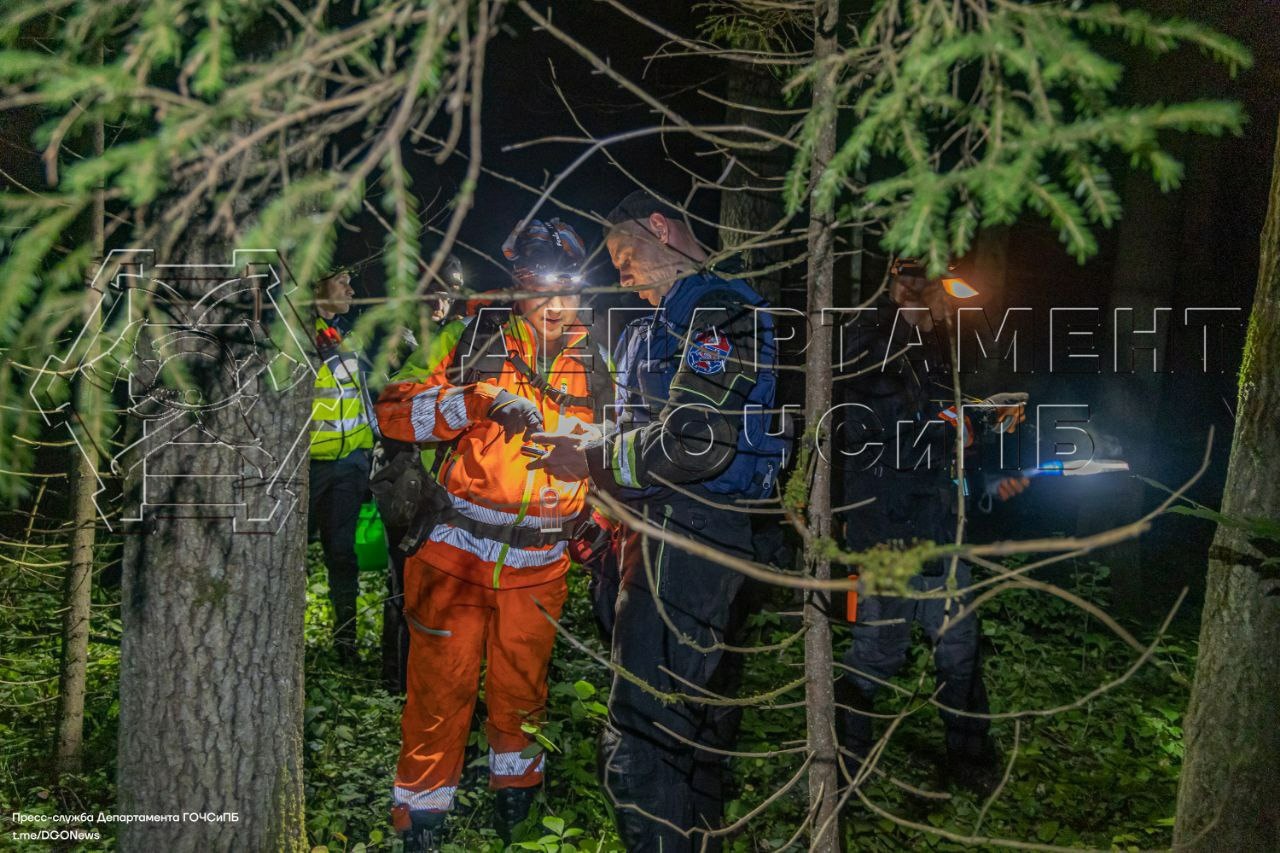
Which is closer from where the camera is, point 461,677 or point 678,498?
point 678,498

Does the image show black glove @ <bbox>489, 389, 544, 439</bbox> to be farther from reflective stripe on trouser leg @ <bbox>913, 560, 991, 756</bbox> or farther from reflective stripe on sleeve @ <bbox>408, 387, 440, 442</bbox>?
reflective stripe on trouser leg @ <bbox>913, 560, 991, 756</bbox>

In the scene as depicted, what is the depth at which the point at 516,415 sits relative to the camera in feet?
11.3

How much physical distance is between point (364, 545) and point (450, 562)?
2.60 meters

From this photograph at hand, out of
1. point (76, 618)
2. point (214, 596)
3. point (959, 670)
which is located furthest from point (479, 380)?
point (959, 670)

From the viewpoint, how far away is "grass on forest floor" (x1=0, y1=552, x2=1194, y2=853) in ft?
11.8

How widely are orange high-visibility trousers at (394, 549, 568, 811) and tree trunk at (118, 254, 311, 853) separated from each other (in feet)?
2.63

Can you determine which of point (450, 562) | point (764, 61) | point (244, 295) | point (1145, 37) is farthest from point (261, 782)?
point (1145, 37)

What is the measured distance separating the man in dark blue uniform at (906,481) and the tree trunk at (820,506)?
6.62 feet

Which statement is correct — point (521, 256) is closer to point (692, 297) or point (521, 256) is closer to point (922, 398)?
point (692, 297)

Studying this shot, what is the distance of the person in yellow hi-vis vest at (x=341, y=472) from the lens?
5145 millimetres

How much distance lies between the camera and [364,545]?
5.82m

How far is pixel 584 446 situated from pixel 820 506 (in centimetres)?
134

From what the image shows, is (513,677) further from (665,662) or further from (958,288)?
(958,288)

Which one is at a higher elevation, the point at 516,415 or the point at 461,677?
the point at 516,415
